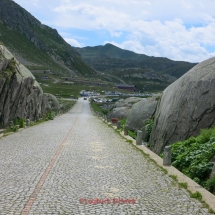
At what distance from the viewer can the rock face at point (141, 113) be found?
81.4 feet

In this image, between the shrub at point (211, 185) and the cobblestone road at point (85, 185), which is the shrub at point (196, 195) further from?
the shrub at point (211, 185)

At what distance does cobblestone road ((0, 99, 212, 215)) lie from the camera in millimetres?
7070

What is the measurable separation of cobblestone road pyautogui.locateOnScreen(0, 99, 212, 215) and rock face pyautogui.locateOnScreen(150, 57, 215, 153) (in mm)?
2361

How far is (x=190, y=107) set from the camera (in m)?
15.5

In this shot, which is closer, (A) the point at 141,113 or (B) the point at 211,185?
(B) the point at 211,185

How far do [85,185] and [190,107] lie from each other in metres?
8.07

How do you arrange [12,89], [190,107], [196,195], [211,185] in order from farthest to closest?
[12,89] < [190,107] < [211,185] < [196,195]

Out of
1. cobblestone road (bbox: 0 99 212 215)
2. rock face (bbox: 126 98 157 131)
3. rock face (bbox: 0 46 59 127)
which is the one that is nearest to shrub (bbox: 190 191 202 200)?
cobblestone road (bbox: 0 99 212 215)

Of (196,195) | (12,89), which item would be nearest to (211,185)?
(196,195)

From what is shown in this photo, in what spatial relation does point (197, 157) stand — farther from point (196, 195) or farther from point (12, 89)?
point (12, 89)

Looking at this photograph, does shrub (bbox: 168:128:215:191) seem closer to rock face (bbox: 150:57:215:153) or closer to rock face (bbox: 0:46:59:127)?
rock face (bbox: 150:57:215:153)

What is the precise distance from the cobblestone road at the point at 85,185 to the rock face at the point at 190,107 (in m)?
2.36

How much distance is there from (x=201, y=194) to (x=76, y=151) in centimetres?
818

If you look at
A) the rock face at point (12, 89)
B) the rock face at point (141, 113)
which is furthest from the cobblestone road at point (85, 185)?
the rock face at point (12, 89)
